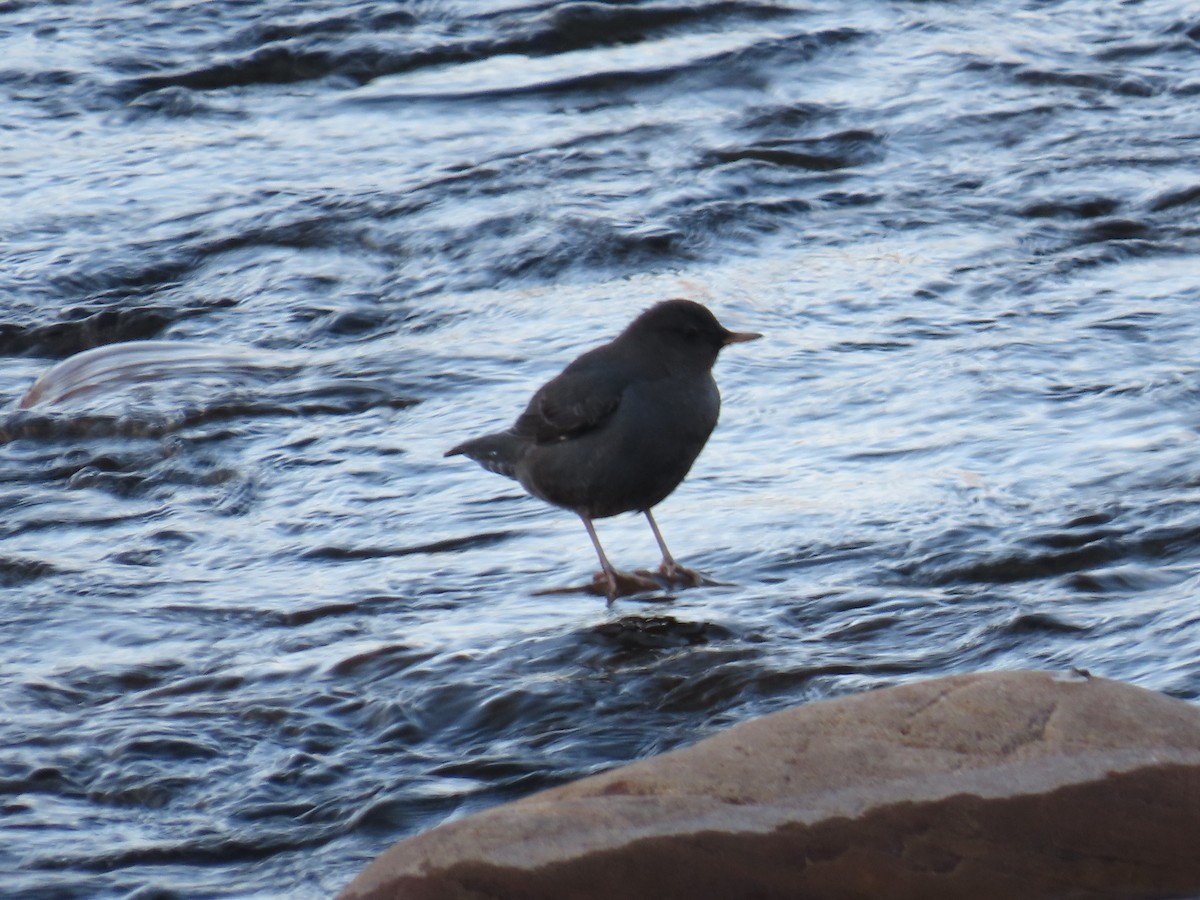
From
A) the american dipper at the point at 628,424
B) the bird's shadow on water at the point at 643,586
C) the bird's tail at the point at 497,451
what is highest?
the american dipper at the point at 628,424

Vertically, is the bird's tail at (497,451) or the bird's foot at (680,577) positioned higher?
the bird's tail at (497,451)

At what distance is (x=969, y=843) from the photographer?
353cm

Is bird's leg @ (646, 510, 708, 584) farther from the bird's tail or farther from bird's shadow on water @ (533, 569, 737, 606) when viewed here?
the bird's tail

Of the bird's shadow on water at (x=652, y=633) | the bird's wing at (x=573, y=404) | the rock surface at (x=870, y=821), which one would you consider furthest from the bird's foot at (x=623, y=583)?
the rock surface at (x=870, y=821)

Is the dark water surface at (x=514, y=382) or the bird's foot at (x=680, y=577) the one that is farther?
the bird's foot at (x=680, y=577)

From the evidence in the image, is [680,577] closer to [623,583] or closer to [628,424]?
[623,583]

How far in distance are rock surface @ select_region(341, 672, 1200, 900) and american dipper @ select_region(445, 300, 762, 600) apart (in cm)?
201

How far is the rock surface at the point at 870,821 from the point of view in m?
3.43

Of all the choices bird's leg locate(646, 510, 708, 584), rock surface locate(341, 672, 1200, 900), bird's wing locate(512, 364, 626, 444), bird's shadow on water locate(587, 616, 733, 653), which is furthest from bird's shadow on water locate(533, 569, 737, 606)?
rock surface locate(341, 672, 1200, 900)

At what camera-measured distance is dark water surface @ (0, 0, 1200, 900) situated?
15.4 feet

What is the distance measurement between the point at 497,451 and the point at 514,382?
141 centimetres

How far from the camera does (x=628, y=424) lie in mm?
5715

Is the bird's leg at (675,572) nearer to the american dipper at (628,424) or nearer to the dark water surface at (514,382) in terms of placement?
the american dipper at (628,424)

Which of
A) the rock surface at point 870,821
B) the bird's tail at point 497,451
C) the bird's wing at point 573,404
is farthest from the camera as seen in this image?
the bird's tail at point 497,451
